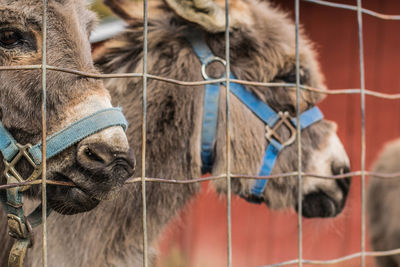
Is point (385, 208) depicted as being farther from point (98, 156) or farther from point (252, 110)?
point (98, 156)

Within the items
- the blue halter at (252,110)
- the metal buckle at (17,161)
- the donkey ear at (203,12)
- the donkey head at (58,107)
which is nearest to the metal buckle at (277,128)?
the blue halter at (252,110)

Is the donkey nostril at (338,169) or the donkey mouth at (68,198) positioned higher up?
the donkey nostril at (338,169)

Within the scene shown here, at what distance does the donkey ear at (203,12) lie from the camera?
205cm

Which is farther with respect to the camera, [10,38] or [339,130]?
[339,130]

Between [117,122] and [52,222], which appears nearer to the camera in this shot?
[117,122]

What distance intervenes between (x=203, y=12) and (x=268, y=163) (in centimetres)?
74

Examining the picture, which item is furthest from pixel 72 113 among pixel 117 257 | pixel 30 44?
pixel 117 257

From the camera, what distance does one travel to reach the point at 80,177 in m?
1.32

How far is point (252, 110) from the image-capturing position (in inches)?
88.8

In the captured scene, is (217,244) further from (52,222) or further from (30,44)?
(30,44)

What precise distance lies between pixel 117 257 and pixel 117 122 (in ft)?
2.87

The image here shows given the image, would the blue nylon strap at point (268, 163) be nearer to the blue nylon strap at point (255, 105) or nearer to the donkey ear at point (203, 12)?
the blue nylon strap at point (255, 105)

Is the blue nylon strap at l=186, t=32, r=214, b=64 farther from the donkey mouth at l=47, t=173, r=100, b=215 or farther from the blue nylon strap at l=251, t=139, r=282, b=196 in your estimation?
the donkey mouth at l=47, t=173, r=100, b=215

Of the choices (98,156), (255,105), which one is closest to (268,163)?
(255,105)
